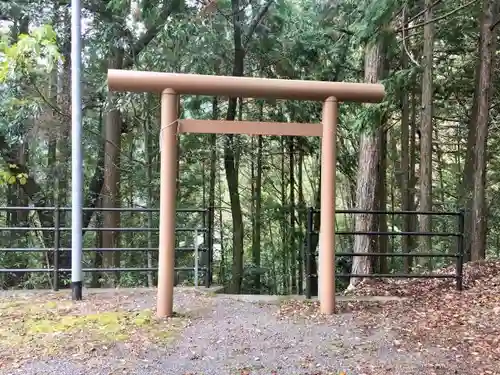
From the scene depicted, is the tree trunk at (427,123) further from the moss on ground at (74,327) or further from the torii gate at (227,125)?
the moss on ground at (74,327)

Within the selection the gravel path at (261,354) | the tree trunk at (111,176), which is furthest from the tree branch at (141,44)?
the gravel path at (261,354)

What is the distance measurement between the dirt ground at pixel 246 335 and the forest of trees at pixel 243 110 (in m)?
2.56

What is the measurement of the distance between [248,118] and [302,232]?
4.10 metres

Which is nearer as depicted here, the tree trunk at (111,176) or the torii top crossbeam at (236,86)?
the torii top crossbeam at (236,86)

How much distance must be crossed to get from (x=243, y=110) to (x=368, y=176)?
19.6 feet

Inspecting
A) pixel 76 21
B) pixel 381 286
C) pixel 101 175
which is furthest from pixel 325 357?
pixel 101 175

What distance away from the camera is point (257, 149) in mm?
14125

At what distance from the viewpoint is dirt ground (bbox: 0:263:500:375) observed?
3.92m

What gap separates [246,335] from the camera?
185 inches

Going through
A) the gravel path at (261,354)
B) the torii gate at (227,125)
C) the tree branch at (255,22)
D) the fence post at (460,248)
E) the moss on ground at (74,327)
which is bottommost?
the gravel path at (261,354)

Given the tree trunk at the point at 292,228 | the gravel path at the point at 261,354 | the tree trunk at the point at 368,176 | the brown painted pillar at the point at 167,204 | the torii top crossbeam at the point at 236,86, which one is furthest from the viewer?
the tree trunk at the point at 292,228

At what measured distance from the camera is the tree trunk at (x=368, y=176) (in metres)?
8.12

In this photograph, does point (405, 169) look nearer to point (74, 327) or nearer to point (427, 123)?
point (427, 123)

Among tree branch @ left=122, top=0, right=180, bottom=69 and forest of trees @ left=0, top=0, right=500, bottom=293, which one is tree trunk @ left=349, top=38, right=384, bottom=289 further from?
tree branch @ left=122, top=0, right=180, bottom=69
